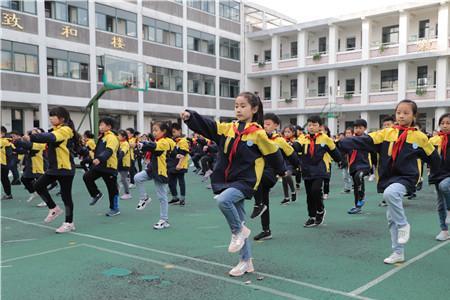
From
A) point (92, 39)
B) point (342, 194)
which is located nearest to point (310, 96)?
point (92, 39)

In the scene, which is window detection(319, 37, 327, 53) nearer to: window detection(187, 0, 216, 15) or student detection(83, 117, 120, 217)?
window detection(187, 0, 216, 15)

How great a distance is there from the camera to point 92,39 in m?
24.7

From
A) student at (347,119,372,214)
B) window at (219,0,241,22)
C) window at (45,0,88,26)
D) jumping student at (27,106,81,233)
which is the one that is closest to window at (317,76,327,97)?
window at (219,0,241,22)

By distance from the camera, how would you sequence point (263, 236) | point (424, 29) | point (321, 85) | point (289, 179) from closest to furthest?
point (263, 236), point (289, 179), point (424, 29), point (321, 85)

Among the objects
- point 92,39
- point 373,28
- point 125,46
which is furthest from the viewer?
point 373,28

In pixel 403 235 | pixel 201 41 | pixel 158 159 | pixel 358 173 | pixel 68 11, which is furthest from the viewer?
pixel 201 41

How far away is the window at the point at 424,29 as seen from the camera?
28766 millimetres

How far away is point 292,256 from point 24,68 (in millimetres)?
21072

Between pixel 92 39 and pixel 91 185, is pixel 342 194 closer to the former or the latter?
pixel 91 185

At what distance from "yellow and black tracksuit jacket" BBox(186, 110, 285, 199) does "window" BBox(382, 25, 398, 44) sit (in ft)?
96.3

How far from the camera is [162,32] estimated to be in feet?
96.1

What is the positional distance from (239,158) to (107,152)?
384 centimetres

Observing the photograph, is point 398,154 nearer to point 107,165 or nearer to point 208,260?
point 208,260

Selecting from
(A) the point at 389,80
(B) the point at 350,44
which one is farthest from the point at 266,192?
(B) the point at 350,44
